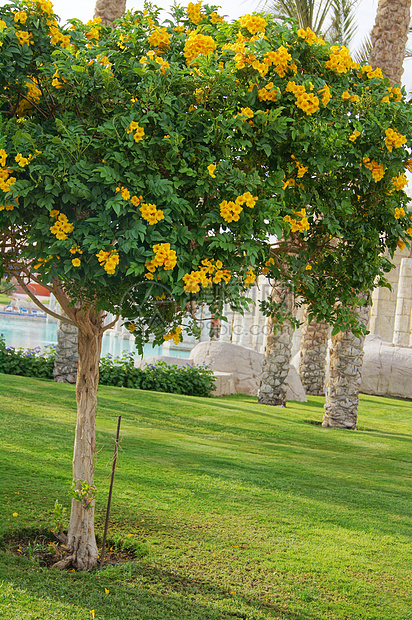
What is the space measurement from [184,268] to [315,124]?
3.51 feet

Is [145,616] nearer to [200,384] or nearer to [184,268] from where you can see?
[184,268]

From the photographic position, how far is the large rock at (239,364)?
14430 mm

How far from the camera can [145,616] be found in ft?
11.8

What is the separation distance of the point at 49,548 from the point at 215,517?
1.57 metres

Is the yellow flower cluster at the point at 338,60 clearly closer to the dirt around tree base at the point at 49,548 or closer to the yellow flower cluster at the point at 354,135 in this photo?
the yellow flower cluster at the point at 354,135

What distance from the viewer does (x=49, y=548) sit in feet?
14.1

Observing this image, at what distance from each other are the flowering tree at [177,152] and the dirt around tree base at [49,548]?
1.90m

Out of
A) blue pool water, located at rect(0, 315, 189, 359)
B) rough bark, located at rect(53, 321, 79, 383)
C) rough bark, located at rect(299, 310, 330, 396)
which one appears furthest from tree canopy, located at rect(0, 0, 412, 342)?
blue pool water, located at rect(0, 315, 189, 359)

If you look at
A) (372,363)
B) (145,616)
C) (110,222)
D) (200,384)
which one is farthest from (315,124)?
(372,363)

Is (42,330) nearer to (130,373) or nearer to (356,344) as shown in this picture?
(130,373)

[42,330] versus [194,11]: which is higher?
[194,11]

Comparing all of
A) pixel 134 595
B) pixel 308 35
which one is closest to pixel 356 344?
pixel 134 595

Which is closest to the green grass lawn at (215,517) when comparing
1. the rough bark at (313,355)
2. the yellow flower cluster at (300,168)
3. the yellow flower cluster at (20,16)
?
the yellow flower cluster at (300,168)

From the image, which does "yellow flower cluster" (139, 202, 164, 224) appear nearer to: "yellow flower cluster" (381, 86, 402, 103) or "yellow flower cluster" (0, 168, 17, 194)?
"yellow flower cluster" (0, 168, 17, 194)
